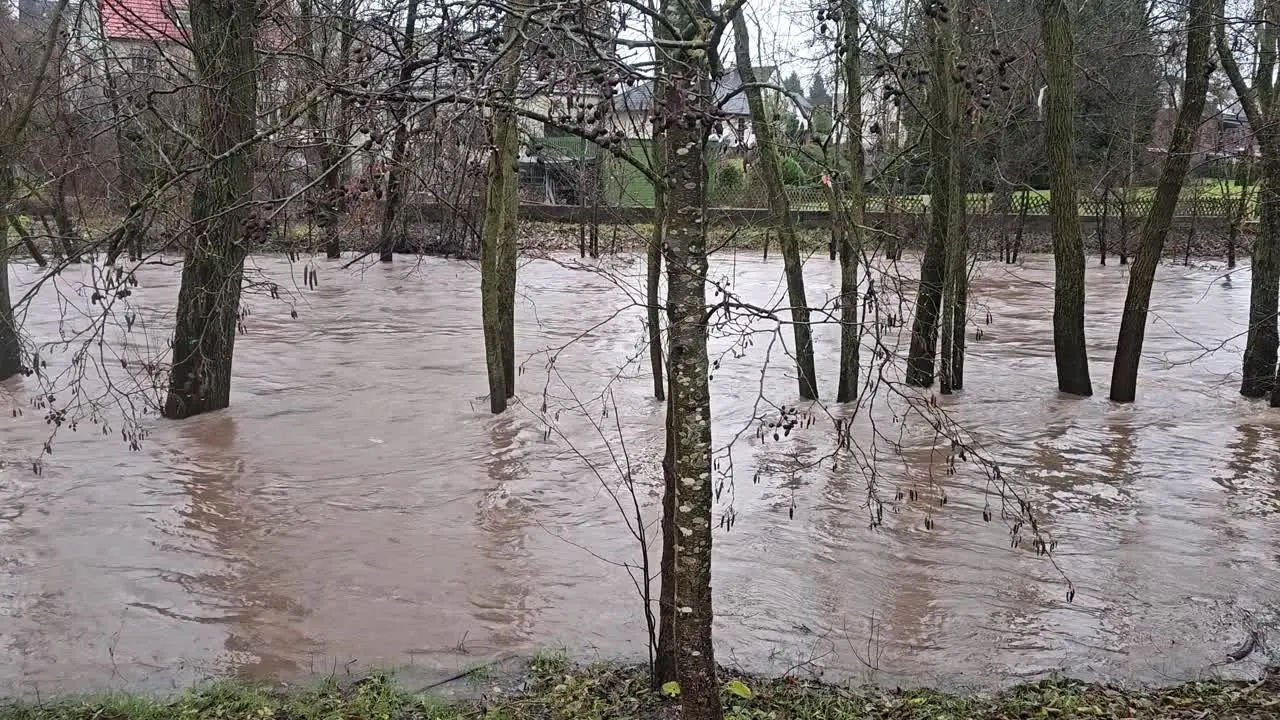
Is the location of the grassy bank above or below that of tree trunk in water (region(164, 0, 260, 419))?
below

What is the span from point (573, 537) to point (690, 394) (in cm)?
466

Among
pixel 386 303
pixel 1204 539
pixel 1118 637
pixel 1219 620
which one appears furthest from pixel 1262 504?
pixel 386 303

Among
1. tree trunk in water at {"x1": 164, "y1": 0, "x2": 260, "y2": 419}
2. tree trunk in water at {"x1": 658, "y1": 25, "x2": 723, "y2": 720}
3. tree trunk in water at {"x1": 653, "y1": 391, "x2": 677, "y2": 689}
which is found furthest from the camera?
tree trunk in water at {"x1": 164, "y1": 0, "x2": 260, "y2": 419}

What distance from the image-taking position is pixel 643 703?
596 centimetres

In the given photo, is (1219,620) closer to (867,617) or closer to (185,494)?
(867,617)

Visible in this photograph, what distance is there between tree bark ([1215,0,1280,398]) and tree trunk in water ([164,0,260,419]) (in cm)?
1034

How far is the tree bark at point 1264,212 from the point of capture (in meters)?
12.4

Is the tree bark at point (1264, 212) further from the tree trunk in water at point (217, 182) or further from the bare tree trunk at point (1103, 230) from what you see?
the bare tree trunk at point (1103, 230)

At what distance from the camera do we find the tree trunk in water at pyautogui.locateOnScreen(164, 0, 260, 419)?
34.0 ft

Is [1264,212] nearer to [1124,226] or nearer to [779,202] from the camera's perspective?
[779,202]

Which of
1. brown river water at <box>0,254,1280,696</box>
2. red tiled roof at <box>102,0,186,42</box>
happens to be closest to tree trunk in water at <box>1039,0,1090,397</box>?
brown river water at <box>0,254,1280,696</box>

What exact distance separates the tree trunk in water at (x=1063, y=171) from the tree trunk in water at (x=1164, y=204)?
600mm

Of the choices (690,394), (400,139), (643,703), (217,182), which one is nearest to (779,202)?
(217,182)

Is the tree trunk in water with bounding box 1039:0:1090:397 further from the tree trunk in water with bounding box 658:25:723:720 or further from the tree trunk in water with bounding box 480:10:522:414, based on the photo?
the tree trunk in water with bounding box 658:25:723:720
